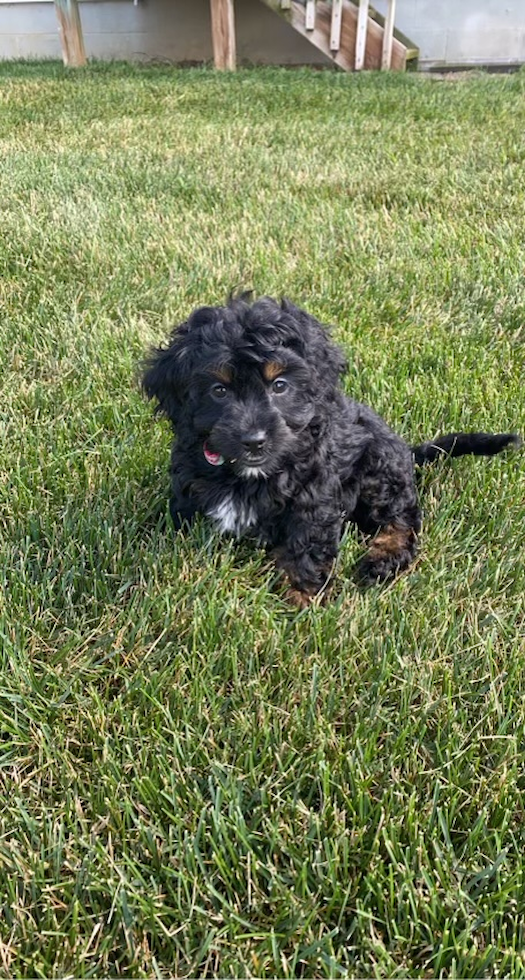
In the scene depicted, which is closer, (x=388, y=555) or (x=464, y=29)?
(x=388, y=555)

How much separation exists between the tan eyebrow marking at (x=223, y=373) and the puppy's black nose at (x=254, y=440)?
8.0 inches

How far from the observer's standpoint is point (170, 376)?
2.47 metres

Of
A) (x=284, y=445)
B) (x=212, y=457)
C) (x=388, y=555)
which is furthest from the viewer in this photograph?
(x=388, y=555)

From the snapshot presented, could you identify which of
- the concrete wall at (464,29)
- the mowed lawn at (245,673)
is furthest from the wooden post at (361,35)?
the mowed lawn at (245,673)

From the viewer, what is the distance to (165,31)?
15320mm

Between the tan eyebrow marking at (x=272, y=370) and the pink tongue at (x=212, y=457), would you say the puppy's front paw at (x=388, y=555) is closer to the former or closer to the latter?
the pink tongue at (x=212, y=457)

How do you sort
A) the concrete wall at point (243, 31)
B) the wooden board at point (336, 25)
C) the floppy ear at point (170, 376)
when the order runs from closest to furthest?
the floppy ear at point (170, 376)
the wooden board at point (336, 25)
the concrete wall at point (243, 31)

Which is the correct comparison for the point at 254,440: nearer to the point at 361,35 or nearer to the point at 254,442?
the point at 254,442

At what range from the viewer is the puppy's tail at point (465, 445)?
2.88m

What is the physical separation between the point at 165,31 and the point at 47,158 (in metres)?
10.3

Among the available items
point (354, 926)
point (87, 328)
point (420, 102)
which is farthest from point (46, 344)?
point (420, 102)

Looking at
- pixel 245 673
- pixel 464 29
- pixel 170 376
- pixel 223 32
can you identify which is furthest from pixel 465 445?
pixel 464 29

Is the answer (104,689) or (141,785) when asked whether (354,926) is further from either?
(104,689)

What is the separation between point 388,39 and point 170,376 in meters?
12.3
